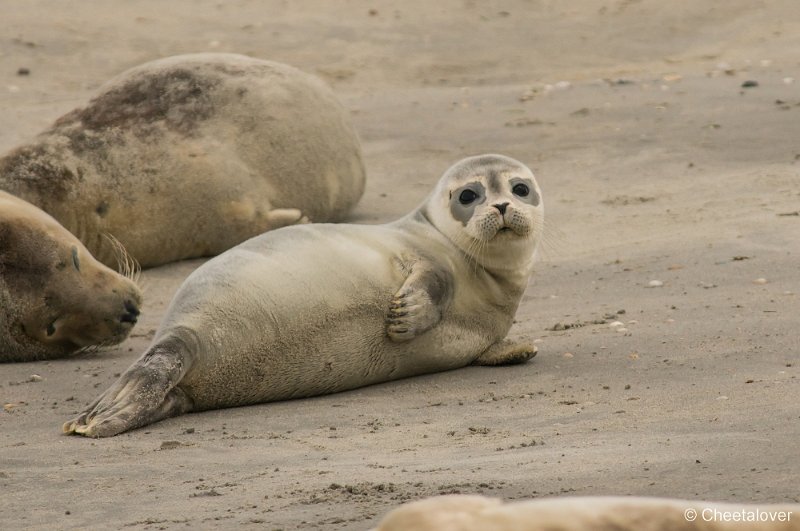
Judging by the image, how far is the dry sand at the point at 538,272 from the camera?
134 inches

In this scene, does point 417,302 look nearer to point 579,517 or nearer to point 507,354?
point 507,354

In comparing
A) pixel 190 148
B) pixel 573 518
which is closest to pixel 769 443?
pixel 573 518

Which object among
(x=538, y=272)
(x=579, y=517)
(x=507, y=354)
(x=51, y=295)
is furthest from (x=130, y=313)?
(x=579, y=517)

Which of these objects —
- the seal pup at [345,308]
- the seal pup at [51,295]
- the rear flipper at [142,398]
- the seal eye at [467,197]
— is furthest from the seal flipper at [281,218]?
the rear flipper at [142,398]

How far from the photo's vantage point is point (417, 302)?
4.98 metres

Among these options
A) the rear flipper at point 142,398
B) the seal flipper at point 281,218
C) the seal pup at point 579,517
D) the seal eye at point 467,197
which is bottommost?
the seal flipper at point 281,218

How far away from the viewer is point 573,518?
6.40 feet

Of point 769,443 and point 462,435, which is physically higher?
point 769,443

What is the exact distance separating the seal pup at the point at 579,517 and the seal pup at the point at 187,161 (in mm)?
5312

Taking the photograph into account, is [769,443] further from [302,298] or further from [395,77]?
[395,77]

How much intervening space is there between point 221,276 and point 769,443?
2.03 metres

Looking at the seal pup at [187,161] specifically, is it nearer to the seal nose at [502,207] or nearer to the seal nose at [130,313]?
the seal nose at [130,313]

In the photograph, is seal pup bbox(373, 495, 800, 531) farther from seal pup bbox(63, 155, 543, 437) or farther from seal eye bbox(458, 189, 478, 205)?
seal eye bbox(458, 189, 478, 205)

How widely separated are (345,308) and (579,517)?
2953 mm
